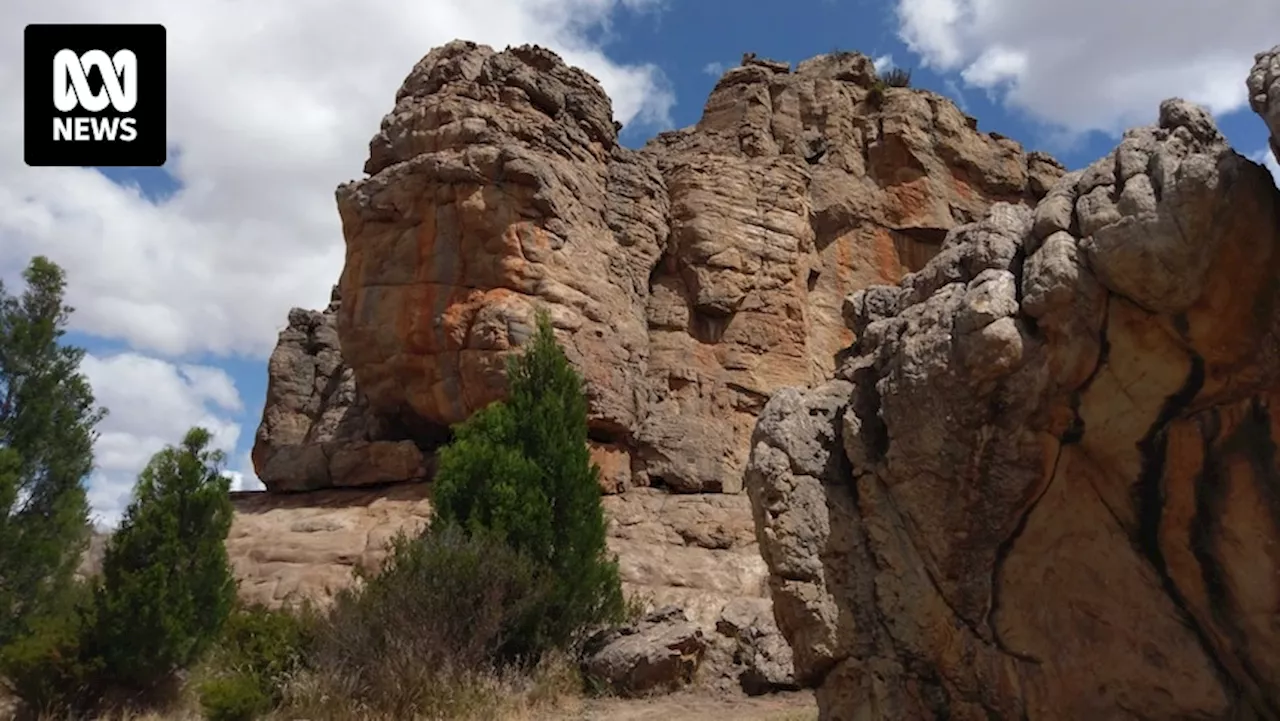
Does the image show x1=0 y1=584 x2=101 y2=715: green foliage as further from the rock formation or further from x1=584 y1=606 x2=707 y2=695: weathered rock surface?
x1=584 y1=606 x2=707 y2=695: weathered rock surface

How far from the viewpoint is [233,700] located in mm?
11633

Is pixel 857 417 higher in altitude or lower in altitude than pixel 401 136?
lower

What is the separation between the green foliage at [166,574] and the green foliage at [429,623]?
2.13 meters

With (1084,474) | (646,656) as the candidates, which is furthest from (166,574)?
(1084,474)

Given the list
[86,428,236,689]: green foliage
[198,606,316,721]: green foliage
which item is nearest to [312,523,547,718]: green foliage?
[198,606,316,721]: green foliage

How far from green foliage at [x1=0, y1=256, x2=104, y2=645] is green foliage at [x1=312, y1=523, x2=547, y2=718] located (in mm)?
5087

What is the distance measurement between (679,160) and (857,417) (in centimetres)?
2011

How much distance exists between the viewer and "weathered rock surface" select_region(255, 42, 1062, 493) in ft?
66.6

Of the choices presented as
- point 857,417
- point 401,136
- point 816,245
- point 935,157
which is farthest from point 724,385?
point 857,417

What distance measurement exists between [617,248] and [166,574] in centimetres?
1238

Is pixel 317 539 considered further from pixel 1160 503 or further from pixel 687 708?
pixel 1160 503

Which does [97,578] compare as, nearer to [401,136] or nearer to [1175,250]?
[401,136]

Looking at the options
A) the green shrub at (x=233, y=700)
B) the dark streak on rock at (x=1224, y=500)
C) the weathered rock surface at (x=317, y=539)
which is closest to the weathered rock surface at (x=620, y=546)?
the weathered rock surface at (x=317, y=539)

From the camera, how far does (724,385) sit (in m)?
24.0
